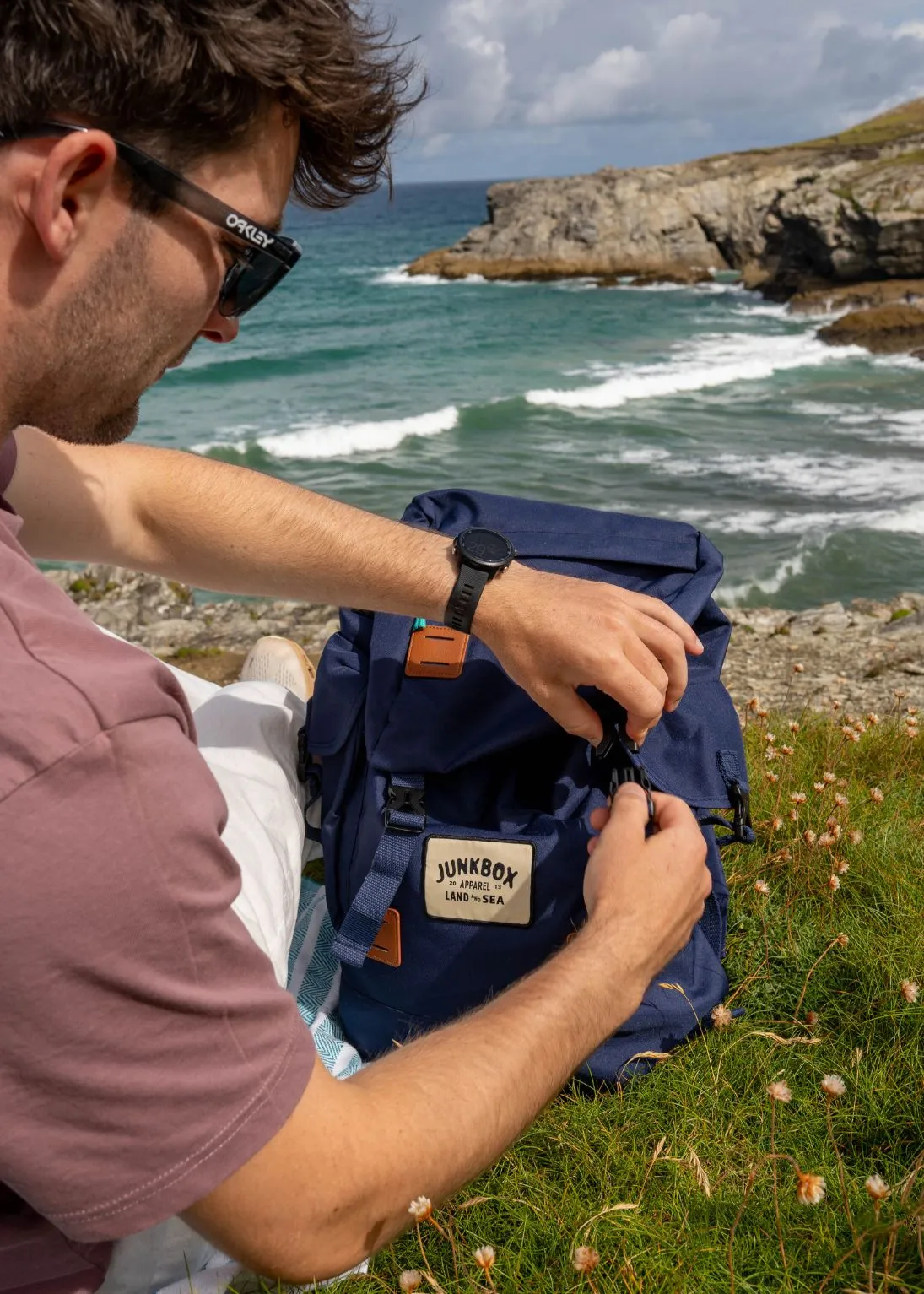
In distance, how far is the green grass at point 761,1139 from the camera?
5.91 ft

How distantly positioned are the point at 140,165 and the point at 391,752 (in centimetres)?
139

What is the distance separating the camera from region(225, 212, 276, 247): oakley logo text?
1.69 meters

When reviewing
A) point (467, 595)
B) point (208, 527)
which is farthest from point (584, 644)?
point (208, 527)

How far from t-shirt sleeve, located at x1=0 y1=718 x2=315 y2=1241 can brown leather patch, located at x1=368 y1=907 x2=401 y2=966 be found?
117cm

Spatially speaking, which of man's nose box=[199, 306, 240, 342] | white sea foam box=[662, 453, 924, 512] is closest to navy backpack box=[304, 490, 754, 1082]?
man's nose box=[199, 306, 240, 342]

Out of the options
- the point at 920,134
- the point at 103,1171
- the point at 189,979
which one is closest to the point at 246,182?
the point at 189,979

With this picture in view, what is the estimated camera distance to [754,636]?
6.75m

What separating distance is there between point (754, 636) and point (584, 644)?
493cm

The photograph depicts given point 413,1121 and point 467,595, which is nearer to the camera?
point 413,1121

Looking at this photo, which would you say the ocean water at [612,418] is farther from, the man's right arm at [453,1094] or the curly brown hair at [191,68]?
the man's right arm at [453,1094]

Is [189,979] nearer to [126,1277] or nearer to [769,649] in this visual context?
[126,1277]

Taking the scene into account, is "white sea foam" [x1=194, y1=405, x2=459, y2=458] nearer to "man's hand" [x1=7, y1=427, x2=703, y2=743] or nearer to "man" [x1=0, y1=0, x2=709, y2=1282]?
"man's hand" [x1=7, y1=427, x2=703, y2=743]

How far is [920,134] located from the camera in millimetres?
42281

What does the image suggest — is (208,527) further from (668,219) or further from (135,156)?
(668,219)
